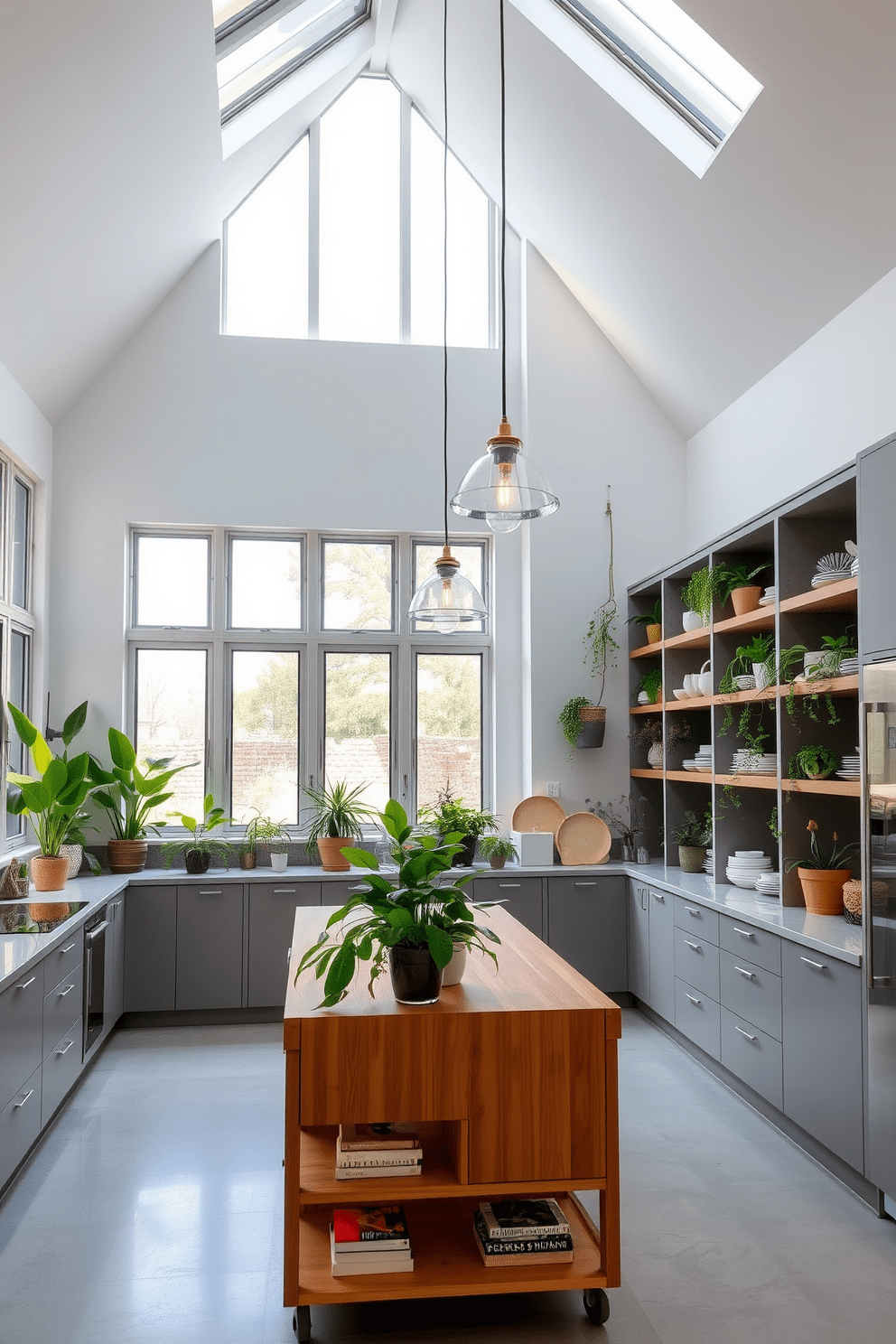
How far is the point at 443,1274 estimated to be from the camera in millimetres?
2617

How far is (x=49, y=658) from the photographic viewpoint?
626cm

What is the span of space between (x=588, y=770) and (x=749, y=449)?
7.33ft

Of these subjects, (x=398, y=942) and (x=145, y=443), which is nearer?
(x=398, y=942)

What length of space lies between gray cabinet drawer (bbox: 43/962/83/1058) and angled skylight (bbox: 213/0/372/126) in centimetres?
437

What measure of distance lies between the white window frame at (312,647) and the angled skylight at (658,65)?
8.92ft

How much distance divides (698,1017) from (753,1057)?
0.65 m

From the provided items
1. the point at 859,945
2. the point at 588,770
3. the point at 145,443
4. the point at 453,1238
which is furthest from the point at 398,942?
the point at 145,443

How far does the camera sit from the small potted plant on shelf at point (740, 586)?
196 inches

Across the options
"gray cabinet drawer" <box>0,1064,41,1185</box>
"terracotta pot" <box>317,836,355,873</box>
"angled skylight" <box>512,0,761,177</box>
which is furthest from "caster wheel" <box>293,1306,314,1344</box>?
"angled skylight" <box>512,0,761,177</box>

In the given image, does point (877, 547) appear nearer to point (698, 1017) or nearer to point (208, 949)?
point (698, 1017)

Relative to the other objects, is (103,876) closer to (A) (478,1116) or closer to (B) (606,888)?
(B) (606,888)

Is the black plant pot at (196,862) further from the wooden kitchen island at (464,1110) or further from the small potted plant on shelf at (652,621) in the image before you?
the wooden kitchen island at (464,1110)

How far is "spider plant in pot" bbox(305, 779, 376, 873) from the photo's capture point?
6.09m

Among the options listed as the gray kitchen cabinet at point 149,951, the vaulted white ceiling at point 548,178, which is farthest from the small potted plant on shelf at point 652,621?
the gray kitchen cabinet at point 149,951
